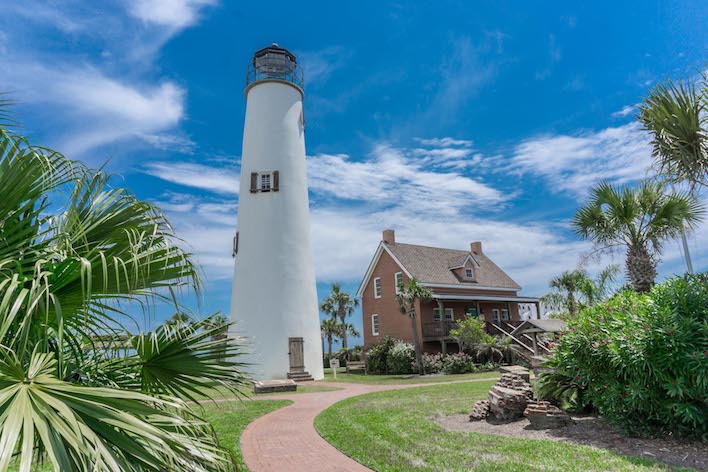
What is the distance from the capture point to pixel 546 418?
27.7 ft

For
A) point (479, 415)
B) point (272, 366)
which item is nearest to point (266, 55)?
point (272, 366)

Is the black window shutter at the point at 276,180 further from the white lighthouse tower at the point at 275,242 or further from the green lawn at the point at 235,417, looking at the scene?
the green lawn at the point at 235,417

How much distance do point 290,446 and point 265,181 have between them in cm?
1747

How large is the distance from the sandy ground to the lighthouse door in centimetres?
1366

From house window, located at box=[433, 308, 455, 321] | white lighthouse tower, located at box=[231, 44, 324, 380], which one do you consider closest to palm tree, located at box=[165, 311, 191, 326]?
white lighthouse tower, located at box=[231, 44, 324, 380]

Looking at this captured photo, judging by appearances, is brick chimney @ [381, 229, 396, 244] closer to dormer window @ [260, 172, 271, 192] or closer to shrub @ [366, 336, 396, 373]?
shrub @ [366, 336, 396, 373]

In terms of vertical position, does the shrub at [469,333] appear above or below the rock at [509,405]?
above

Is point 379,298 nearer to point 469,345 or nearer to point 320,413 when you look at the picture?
point 469,345

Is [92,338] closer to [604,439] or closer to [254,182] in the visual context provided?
[604,439]

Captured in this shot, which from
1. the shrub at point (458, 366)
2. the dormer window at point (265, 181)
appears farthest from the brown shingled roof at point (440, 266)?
the dormer window at point (265, 181)

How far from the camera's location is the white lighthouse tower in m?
22.8

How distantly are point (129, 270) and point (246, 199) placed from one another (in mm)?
20965

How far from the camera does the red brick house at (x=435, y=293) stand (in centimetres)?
3053

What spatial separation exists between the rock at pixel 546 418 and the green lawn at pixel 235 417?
17.4ft
